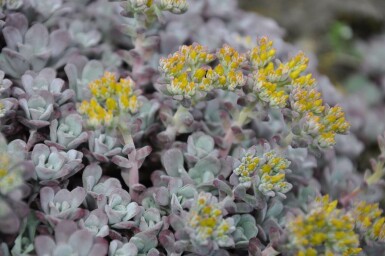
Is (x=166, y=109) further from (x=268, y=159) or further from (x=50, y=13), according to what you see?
(x=50, y=13)

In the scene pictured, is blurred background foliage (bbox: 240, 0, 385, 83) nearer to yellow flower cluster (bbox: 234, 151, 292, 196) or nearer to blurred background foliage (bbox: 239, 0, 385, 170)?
blurred background foliage (bbox: 239, 0, 385, 170)

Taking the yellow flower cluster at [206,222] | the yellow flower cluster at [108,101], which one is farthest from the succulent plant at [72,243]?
the yellow flower cluster at [108,101]

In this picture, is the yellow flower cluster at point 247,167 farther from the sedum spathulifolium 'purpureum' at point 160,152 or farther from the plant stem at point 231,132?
the plant stem at point 231,132

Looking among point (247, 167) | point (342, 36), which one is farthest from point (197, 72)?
point (342, 36)

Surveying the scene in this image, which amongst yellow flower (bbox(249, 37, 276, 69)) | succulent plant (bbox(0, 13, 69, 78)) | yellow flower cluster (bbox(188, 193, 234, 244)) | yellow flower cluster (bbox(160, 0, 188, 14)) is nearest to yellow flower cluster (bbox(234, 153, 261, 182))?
yellow flower cluster (bbox(188, 193, 234, 244))

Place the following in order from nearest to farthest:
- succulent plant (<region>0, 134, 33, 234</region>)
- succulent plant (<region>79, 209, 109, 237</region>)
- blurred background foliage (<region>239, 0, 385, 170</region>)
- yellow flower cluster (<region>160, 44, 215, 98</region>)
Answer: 1. succulent plant (<region>0, 134, 33, 234</region>)
2. succulent plant (<region>79, 209, 109, 237</region>)
3. yellow flower cluster (<region>160, 44, 215, 98</region>)
4. blurred background foliage (<region>239, 0, 385, 170</region>)

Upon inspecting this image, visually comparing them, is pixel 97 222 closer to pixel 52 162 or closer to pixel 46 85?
pixel 52 162

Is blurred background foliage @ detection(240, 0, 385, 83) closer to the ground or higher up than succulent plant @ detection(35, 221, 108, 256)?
closer to the ground
